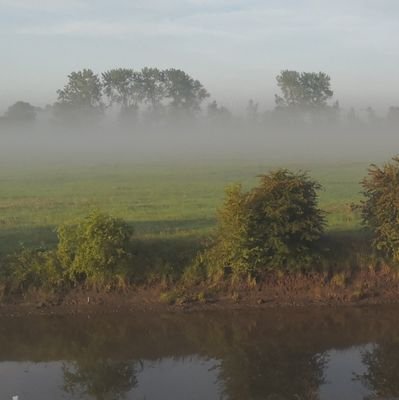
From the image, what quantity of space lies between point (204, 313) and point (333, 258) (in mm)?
5228

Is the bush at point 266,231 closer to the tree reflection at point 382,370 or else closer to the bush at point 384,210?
the bush at point 384,210

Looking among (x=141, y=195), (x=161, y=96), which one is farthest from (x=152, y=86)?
(x=141, y=195)

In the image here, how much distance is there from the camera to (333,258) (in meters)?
20.7

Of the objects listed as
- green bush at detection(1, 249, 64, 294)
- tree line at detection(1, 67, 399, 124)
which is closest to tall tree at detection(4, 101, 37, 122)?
Answer: tree line at detection(1, 67, 399, 124)

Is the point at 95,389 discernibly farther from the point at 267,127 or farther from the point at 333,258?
the point at 267,127

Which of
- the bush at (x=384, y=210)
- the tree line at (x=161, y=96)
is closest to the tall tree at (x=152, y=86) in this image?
the tree line at (x=161, y=96)

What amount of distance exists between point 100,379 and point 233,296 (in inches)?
254

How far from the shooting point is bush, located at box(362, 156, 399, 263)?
20.1m

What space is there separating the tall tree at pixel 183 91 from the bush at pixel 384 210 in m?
84.3

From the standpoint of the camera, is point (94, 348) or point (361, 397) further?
point (94, 348)

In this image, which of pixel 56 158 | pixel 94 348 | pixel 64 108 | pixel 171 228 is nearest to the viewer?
pixel 94 348

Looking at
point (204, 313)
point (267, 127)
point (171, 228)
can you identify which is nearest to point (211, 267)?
point (204, 313)

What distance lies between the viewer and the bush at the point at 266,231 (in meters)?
19.5

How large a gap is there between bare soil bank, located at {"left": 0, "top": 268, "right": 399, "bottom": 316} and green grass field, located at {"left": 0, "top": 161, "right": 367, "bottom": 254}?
2.87 meters
